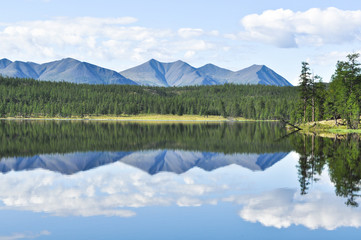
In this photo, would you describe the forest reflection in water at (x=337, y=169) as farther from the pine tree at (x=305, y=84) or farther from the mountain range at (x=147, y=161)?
the pine tree at (x=305, y=84)

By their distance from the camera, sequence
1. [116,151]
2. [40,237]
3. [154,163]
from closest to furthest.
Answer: [40,237], [154,163], [116,151]

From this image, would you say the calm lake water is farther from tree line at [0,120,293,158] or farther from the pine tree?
the pine tree

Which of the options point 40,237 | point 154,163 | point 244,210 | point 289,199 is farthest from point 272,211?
point 154,163

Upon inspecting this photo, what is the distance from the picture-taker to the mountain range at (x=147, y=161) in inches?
1310

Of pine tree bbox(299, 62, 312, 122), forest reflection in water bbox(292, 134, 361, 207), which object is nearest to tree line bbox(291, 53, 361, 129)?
pine tree bbox(299, 62, 312, 122)

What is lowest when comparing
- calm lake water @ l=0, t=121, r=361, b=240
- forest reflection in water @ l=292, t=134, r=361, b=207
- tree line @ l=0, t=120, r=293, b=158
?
tree line @ l=0, t=120, r=293, b=158

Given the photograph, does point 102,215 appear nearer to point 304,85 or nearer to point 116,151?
point 116,151

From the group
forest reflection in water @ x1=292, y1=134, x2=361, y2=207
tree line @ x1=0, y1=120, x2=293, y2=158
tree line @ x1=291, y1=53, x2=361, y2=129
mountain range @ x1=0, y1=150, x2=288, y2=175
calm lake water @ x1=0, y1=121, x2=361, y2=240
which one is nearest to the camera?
calm lake water @ x1=0, y1=121, x2=361, y2=240

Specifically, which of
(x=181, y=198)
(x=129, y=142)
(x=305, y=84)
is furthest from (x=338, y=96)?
(x=181, y=198)

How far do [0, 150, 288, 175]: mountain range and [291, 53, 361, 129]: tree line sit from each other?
47.4m

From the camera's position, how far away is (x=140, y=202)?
66.6ft

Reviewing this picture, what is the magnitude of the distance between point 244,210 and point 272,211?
146 cm

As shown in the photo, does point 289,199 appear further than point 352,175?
No

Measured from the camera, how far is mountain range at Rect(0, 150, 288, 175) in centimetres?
3328
